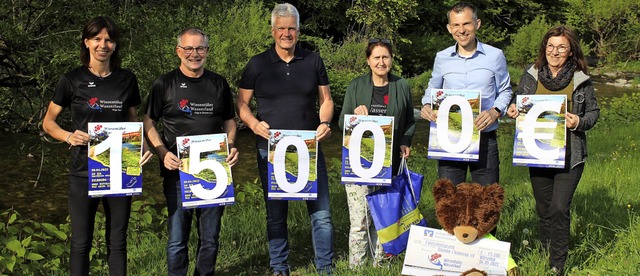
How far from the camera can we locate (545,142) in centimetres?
411

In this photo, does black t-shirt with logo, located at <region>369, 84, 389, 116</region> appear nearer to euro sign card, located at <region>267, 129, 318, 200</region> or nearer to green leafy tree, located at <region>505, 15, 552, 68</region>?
euro sign card, located at <region>267, 129, 318, 200</region>

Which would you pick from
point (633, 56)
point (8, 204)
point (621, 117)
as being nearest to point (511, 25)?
point (633, 56)

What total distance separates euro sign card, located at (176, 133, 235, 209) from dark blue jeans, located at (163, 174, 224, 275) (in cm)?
14

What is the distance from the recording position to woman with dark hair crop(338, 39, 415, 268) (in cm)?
429

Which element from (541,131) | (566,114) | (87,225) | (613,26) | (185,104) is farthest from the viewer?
(613,26)

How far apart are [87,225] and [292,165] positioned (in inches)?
55.5

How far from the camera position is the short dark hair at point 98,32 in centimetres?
369

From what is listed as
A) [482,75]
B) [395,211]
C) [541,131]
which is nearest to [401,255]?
[395,211]

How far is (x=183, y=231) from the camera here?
4051 millimetres

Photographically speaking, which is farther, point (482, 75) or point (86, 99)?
point (482, 75)

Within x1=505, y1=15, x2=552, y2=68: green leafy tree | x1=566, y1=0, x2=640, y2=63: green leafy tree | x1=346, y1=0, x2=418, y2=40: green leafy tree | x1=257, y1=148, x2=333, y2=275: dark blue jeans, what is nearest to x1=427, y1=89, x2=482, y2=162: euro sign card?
x1=257, y1=148, x2=333, y2=275: dark blue jeans

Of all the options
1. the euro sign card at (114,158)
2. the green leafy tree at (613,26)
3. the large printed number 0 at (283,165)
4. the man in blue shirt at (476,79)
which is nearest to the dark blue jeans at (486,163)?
the man in blue shirt at (476,79)

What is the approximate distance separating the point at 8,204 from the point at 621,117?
13352mm

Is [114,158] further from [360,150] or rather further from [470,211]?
[470,211]
